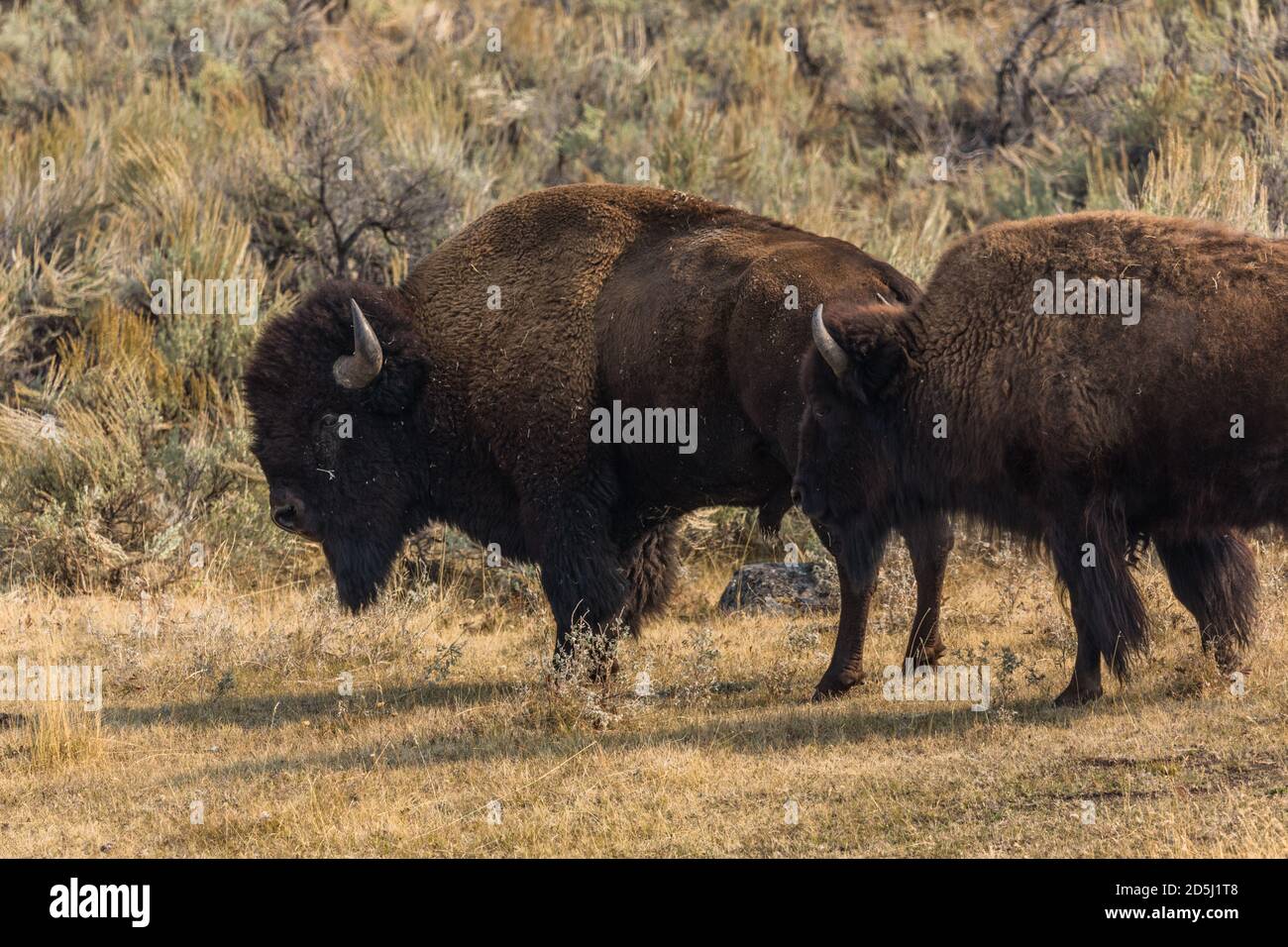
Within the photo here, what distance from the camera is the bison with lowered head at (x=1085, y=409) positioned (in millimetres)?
6488

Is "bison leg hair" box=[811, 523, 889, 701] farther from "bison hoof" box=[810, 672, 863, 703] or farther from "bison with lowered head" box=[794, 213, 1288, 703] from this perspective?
"bison with lowered head" box=[794, 213, 1288, 703]

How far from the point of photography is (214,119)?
16969 millimetres

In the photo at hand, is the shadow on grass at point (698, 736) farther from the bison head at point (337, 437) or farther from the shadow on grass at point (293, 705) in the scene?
the bison head at point (337, 437)

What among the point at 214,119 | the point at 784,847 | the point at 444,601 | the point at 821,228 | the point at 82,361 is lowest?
the point at 784,847

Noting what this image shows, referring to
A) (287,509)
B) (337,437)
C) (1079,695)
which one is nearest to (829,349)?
(1079,695)

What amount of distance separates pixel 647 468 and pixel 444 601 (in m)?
2.98

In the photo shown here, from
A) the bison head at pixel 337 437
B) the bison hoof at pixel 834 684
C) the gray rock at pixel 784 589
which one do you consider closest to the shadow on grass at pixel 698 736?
the bison hoof at pixel 834 684

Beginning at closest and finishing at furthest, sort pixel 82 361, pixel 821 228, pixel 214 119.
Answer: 1. pixel 82 361
2. pixel 821 228
3. pixel 214 119

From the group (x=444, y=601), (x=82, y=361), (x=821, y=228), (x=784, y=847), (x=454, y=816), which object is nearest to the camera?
(x=784, y=847)

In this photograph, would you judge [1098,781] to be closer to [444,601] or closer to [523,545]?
[523,545]

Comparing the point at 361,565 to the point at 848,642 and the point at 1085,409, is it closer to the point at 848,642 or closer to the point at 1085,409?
the point at 848,642

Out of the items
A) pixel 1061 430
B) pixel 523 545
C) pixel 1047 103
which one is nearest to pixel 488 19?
pixel 1047 103

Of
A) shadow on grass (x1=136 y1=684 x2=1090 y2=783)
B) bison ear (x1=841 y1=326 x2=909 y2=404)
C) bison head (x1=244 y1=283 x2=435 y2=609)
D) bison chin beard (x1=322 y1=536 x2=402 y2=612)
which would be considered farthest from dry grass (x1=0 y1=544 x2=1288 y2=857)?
bison ear (x1=841 y1=326 x2=909 y2=404)

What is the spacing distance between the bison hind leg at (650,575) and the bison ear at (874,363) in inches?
62.0
